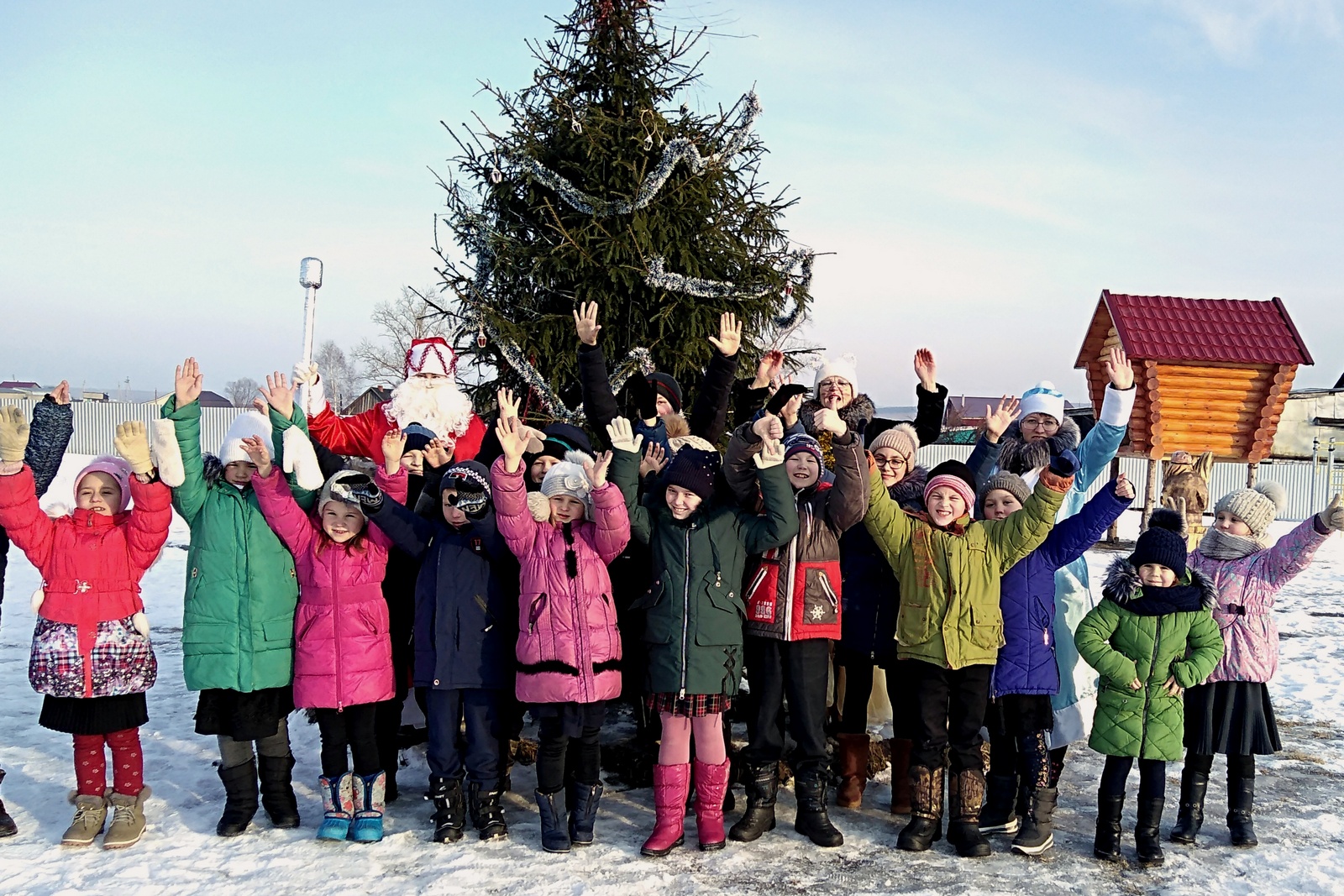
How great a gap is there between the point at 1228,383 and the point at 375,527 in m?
12.8

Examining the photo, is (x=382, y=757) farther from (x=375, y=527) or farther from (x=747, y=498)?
(x=747, y=498)

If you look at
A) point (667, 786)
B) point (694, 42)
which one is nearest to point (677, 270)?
point (694, 42)

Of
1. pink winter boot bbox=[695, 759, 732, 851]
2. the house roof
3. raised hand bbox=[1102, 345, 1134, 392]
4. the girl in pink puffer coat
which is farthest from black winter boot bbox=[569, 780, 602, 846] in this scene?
the house roof

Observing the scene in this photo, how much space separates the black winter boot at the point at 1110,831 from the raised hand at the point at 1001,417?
174 centimetres

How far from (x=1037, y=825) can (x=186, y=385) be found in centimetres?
423

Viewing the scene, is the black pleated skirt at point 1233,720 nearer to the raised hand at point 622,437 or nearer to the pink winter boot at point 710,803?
the pink winter boot at point 710,803

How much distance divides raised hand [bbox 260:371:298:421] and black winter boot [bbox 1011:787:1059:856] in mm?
3743

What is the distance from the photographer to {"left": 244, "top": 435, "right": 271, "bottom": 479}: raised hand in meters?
4.30

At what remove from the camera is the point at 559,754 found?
429 centimetres

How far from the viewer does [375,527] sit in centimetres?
444

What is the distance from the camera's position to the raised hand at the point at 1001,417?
482 cm

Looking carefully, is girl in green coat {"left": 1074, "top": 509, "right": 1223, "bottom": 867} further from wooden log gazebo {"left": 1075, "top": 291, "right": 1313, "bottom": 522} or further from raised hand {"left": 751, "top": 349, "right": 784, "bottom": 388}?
wooden log gazebo {"left": 1075, "top": 291, "right": 1313, "bottom": 522}

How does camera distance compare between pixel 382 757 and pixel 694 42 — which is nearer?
pixel 382 757

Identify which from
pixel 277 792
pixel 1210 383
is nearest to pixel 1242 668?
pixel 277 792
